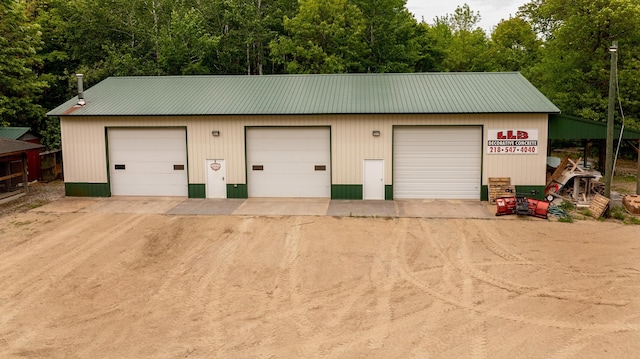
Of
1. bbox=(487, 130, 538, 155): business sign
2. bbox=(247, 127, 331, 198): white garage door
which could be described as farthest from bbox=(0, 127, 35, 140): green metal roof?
bbox=(487, 130, 538, 155): business sign

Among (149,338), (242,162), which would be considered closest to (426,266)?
(149,338)

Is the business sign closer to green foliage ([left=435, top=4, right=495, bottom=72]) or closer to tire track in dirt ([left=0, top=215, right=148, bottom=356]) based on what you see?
tire track in dirt ([left=0, top=215, right=148, bottom=356])

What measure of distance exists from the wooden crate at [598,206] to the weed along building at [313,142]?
220cm

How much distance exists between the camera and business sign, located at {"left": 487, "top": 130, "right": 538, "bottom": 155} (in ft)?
59.6

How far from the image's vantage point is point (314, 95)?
20234 millimetres

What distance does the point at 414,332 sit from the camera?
27.1ft

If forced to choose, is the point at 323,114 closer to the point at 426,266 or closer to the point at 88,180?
the point at 426,266

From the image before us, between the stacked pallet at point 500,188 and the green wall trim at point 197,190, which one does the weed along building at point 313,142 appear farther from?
the stacked pallet at point 500,188

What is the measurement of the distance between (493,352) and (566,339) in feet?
4.46

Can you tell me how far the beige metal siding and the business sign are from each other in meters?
0.16

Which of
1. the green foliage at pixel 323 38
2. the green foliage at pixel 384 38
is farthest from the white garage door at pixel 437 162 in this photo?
the green foliage at pixel 384 38

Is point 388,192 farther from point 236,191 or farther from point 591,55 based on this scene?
point 591,55

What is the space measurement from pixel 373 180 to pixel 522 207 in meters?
5.43

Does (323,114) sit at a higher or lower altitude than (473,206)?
higher
